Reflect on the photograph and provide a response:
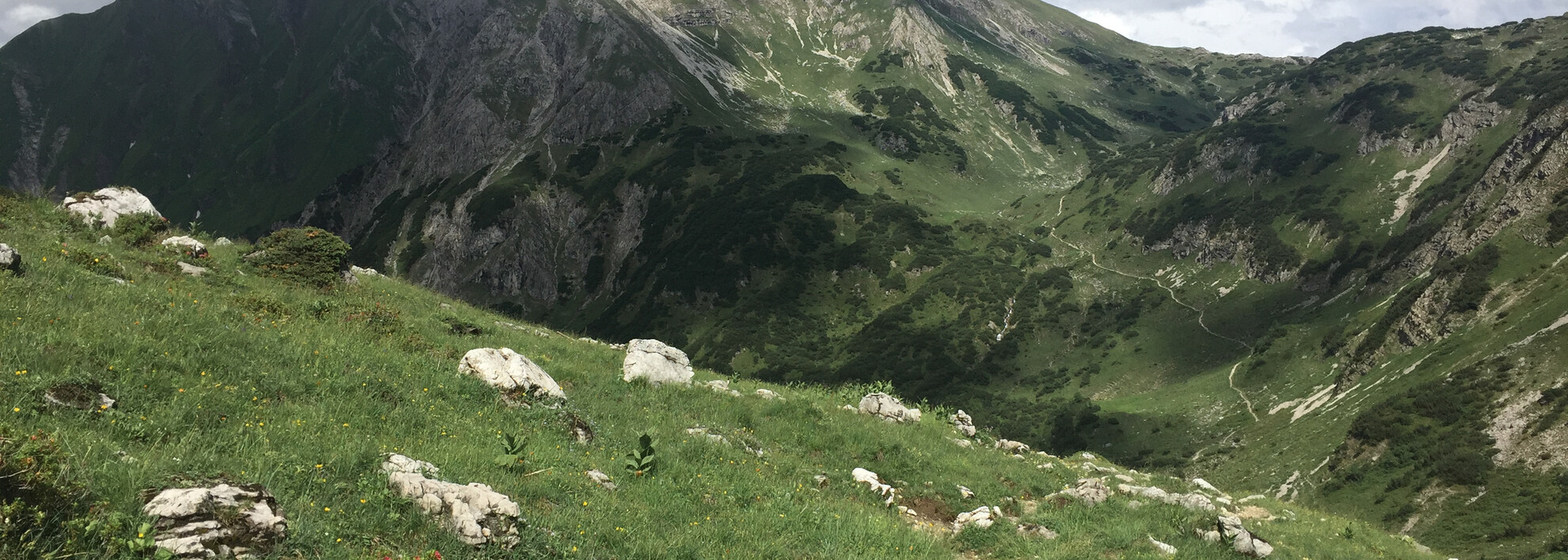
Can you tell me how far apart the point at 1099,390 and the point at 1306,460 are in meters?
46.6

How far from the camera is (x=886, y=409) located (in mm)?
23281

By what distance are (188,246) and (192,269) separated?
2.88 m

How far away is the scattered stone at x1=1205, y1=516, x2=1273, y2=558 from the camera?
1516 centimetres

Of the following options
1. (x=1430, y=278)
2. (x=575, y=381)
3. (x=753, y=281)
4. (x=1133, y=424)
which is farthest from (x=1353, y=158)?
(x=575, y=381)

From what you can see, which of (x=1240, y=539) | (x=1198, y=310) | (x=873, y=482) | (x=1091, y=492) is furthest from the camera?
(x=1198, y=310)

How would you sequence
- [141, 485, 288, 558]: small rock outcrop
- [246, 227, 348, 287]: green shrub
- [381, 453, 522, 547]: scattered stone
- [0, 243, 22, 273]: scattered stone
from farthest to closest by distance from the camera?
[246, 227, 348, 287]: green shrub → [0, 243, 22, 273]: scattered stone → [381, 453, 522, 547]: scattered stone → [141, 485, 288, 558]: small rock outcrop

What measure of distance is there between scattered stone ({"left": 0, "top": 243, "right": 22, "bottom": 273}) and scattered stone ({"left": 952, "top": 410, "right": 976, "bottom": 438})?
80.6 ft

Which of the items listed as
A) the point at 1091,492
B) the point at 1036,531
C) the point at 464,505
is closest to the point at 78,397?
the point at 464,505

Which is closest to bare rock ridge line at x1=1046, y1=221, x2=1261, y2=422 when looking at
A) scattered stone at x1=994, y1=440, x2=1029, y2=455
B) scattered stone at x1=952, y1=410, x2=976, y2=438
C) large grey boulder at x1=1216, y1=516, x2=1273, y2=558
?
scattered stone at x1=994, y1=440, x2=1029, y2=455

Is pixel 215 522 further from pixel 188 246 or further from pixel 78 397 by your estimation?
pixel 188 246

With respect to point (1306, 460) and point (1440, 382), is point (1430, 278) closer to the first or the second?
point (1440, 382)

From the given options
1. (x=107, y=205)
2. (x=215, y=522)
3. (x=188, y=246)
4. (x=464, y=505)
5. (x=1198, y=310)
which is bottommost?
(x=1198, y=310)

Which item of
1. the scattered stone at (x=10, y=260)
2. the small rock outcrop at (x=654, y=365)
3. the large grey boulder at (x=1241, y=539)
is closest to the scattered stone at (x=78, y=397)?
the scattered stone at (x=10, y=260)

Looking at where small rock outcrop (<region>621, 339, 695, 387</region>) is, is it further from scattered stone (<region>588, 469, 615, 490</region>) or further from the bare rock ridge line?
the bare rock ridge line
